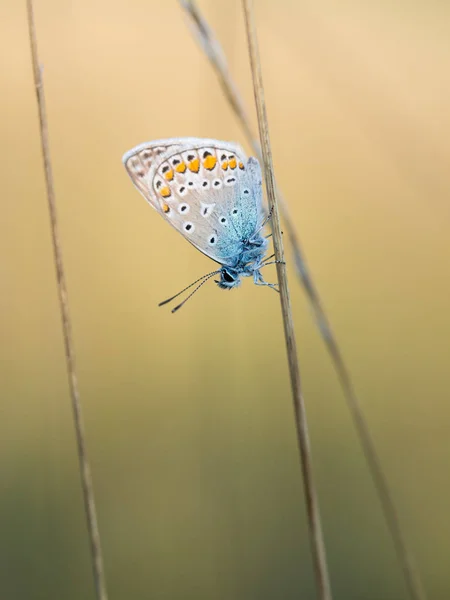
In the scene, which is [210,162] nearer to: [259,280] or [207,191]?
[207,191]

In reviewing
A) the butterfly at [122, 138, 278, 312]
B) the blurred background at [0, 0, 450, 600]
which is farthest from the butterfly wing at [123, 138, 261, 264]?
the blurred background at [0, 0, 450, 600]

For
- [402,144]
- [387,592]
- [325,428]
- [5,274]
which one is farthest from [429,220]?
[5,274]

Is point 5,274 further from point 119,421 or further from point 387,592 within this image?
point 387,592

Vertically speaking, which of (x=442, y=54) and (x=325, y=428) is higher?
(x=442, y=54)

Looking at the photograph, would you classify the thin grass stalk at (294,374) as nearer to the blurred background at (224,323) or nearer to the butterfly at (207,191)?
the butterfly at (207,191)

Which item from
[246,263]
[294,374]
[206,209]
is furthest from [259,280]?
[294,374]

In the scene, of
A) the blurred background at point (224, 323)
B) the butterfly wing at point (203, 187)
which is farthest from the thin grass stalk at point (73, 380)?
the blurred background at point (224, 323)
